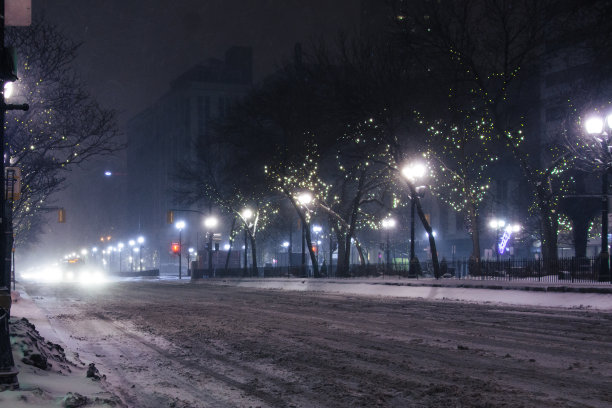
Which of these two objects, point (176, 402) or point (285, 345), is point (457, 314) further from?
point (176, 402)

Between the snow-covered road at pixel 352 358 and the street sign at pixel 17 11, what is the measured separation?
418cm

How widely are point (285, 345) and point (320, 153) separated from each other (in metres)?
30.3

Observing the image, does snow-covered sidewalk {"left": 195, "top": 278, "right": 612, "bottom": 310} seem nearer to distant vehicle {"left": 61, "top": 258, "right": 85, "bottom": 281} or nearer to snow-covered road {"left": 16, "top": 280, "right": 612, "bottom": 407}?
snow-covered road {"left": 16, "top": 280, "right": 612, "bottom": 407}

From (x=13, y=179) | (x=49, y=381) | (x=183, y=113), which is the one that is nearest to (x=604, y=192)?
(x=13, y=179)

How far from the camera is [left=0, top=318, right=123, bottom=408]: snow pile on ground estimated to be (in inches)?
228

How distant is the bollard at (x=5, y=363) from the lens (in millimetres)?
6129

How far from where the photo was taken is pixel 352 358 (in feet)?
31.1

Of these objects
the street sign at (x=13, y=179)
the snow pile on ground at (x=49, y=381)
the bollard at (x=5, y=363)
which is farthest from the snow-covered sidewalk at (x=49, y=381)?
the street sign at (x=13, y=179)

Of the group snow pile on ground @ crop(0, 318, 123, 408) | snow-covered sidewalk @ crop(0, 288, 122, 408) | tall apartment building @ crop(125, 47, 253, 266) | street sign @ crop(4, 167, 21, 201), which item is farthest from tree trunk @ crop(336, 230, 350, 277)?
tall apartment building @ crop(125, 47, 253, 266)

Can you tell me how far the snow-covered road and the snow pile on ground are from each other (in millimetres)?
516

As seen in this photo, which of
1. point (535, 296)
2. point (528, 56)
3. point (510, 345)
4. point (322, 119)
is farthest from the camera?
point (322, 119)

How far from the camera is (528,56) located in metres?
32.3

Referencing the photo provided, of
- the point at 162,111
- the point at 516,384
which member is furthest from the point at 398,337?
the point at 162,111

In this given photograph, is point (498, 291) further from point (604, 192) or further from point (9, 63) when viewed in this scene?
point (9, 63)
